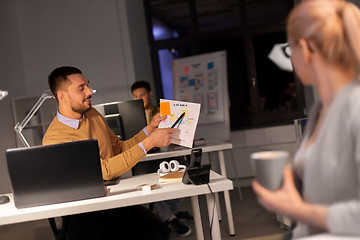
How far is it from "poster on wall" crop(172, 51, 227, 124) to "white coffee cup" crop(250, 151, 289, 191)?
457 centimetres

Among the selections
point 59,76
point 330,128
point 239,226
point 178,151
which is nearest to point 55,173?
point 59,76

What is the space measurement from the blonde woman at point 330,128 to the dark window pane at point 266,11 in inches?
224

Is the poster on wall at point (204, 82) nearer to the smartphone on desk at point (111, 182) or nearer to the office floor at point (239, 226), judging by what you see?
the office floor at point (239, 226)

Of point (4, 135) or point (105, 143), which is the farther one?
point (4, 135)

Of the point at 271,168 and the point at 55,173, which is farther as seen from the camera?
the point at 55,173

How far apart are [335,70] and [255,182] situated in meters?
0.31

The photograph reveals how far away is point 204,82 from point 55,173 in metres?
3.90

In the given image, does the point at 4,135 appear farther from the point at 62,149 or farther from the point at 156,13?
the point at 62,149

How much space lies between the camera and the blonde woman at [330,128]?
3.07 ft

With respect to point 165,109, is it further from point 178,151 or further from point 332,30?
point 332,30

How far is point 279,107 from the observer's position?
6621 millimetres

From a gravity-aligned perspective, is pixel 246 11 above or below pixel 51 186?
above

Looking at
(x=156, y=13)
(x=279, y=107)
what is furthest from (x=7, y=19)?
(x=279, y=107)

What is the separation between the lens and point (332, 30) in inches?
37.9
